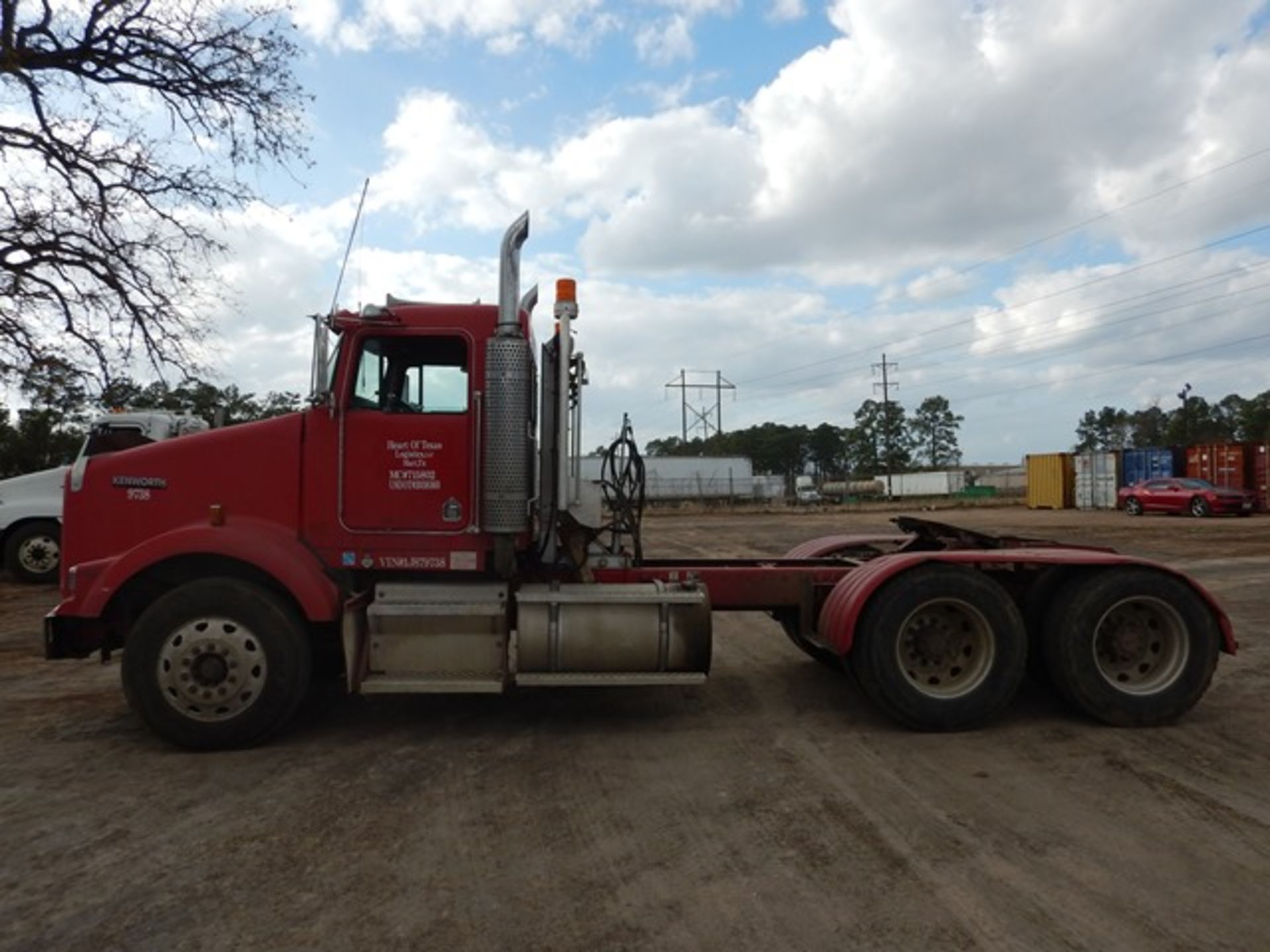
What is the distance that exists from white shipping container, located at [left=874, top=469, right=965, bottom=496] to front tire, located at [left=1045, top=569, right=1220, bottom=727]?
77302 millimetres

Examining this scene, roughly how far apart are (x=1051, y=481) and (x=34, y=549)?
38.1m

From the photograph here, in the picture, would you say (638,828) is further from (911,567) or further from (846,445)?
(846,445)

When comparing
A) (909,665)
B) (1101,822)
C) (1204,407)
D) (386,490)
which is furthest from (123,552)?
(1204,407)

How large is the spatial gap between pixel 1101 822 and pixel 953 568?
72.5 inches

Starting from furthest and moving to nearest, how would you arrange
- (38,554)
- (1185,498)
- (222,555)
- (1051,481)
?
(1051,481), (1185,498), (38,554), (222,555)

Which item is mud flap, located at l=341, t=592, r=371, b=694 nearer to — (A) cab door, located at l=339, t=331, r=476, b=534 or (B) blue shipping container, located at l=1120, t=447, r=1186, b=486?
(A) cab door, located at l=339, t=331, r=476, b=534

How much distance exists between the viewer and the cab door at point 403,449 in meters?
5.57

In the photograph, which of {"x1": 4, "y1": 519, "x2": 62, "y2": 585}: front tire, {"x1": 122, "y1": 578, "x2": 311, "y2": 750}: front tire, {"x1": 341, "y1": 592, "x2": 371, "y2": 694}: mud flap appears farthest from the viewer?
{"x1": 4, "y1": 519, "x2": 62, "y2": 585}: front tire

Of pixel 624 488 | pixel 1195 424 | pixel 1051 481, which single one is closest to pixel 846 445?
pixel 1195 424

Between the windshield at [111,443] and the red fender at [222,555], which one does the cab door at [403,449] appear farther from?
the windshield at [111,443]

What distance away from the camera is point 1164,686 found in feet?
18.4

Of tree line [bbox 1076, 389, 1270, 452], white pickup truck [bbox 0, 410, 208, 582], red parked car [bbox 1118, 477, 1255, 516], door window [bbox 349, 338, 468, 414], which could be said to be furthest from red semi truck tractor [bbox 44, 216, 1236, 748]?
tree line [bbox 1076, 389, 1270, 452]

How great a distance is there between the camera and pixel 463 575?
5.75m

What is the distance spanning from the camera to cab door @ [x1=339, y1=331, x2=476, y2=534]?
5.57 metres
